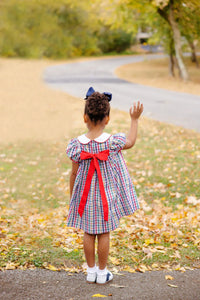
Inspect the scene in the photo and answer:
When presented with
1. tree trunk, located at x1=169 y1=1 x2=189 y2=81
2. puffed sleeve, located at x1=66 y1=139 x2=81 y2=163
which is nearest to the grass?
puffed sleeve, located at x1=66 y1=139 x2=81 y2=163

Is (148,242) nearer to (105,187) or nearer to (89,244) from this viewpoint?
(89,244)

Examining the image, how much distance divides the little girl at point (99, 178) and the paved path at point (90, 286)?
256 mm

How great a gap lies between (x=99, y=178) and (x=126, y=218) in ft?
7.33

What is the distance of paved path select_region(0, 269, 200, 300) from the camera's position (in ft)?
10.4

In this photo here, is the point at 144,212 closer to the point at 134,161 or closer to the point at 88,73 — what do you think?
the point at 134,161

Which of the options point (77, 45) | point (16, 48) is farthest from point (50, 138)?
point (16, 48)

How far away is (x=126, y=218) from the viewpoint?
526 cm

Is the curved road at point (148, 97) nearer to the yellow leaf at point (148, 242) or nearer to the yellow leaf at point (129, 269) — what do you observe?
the yellow leaf at point (148, 242)

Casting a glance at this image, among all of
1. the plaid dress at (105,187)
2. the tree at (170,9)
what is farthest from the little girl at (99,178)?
the tree at (170,9)

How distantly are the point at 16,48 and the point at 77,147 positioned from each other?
166cm

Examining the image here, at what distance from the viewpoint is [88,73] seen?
84.5 feet

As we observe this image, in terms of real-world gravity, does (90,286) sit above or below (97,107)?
below

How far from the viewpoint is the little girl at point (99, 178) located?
3.16 metres

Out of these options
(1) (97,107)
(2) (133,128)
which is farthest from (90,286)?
(1) (97,107)
